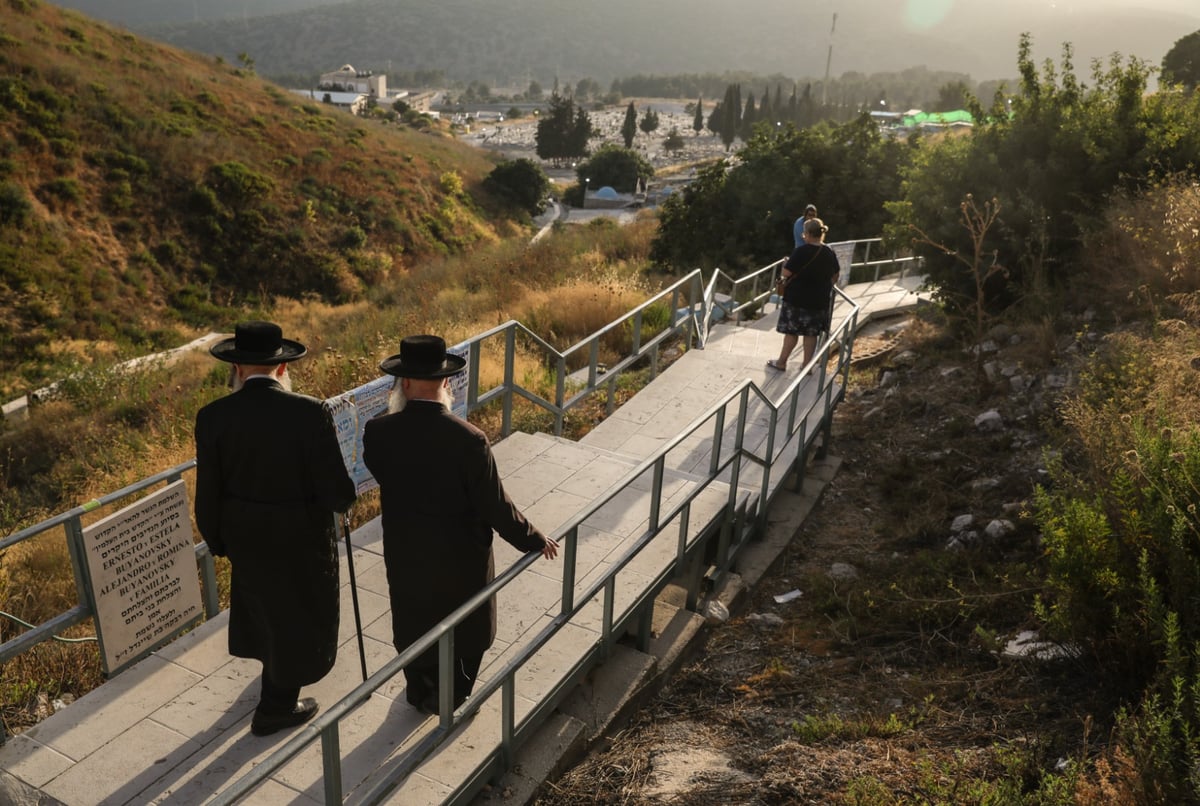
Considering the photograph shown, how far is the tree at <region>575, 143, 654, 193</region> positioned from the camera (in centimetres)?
7788

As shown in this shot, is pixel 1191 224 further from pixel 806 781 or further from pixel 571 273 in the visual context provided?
pixel 571 273

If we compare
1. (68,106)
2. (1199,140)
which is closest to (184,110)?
(68,106)

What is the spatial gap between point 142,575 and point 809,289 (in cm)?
649

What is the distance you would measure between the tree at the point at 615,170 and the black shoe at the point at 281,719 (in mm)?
75864

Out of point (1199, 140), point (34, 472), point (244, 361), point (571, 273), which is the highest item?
point (1199, 140)

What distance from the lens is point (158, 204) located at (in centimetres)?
3094

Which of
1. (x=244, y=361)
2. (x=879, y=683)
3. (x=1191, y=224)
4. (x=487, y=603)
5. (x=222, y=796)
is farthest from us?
(x=1191, y=224)

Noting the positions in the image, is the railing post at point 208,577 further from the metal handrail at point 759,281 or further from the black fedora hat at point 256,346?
the metal handrail at point 759,281

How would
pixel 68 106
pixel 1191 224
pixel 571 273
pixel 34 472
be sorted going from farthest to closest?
pixel 68 106
pixel 571 273
pixel 34 472
pixel 1191 224

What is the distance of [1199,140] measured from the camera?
10.0 metres

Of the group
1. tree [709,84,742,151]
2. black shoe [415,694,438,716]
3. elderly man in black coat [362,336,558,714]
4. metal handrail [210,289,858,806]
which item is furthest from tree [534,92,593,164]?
black shoe [415,694,438,716]

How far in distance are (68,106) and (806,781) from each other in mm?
36592

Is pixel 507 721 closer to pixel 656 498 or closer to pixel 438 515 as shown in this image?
pixel 438 515

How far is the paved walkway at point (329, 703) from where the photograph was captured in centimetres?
355
